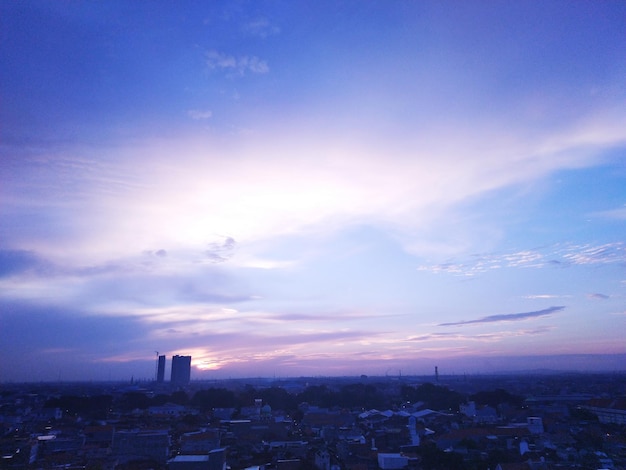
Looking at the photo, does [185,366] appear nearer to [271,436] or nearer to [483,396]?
[483,396]

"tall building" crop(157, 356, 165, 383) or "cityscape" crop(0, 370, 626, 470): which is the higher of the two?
"tall building" crop(157, 356, 165, 383)

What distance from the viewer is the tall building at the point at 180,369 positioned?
46.3 meters

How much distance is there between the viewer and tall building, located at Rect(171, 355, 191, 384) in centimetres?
4634

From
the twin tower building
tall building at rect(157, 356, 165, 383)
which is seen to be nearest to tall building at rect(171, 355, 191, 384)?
the twin tower building

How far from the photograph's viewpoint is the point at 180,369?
46.7 meters

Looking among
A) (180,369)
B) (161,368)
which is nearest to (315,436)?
(180,369)

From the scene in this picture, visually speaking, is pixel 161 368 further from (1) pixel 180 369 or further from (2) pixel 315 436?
(2) pixel 315 436

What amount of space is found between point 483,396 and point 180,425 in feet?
38.8

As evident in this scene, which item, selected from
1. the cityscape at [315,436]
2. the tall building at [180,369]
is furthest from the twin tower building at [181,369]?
the cityscape at [315,436]

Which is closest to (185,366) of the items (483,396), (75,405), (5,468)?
(75,405)

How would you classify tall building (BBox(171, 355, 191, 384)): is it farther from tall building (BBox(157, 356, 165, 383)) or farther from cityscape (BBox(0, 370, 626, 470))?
cityscape (BBox(0, 370, 626, 470))

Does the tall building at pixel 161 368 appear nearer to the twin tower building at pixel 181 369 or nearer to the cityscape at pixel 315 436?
the twin tower building at pixel 181 369

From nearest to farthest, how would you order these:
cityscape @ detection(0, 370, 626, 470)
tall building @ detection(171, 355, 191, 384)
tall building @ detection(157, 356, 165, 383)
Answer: cityscape @ detection(0, 370, 626, 470)
tall building @ detection(171, 355, 191, 384)
tall building @ detection(157, 356, 165, 383)

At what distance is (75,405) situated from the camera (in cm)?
1908
